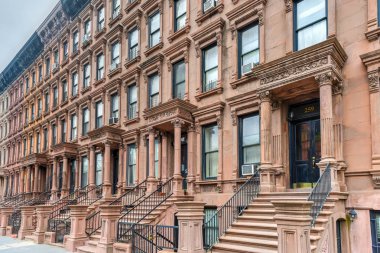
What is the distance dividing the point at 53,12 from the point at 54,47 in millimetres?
2585

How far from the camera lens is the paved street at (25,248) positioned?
14242 mm

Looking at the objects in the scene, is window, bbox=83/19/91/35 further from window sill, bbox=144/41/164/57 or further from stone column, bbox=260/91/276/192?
stone column, bbox=260/91/276/192

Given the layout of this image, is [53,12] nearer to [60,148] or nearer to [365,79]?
[60,148]

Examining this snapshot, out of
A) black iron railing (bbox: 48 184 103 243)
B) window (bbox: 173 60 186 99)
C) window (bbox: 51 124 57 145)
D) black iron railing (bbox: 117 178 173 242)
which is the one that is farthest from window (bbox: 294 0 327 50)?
window (bbox: 51 124 57 145)

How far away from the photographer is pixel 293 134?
11656 millimetres

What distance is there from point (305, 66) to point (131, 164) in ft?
35.8

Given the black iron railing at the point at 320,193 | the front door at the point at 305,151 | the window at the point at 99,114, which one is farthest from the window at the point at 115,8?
the black iron railing at the point at 320,193

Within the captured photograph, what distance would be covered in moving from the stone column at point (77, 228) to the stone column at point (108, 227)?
1881 millimetres

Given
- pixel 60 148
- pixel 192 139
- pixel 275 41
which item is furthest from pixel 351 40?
pixel 60 148

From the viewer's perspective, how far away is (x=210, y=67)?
14.7 meters

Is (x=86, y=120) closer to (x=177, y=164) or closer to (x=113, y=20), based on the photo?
(x=113, y=20)

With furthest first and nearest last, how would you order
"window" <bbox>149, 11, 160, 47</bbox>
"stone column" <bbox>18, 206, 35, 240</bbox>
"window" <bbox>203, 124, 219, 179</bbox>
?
"stone column" <bbox>18, 206, 35, 240</bbox>, "window" <bbox>149, 11, 160, 47</bbox>, "window" <bbox>203, 124, 219, 179</bbox>

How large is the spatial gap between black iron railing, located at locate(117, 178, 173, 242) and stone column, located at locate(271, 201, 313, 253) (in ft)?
→ 18.9

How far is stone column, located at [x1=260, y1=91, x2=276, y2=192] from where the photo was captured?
11.0 m
